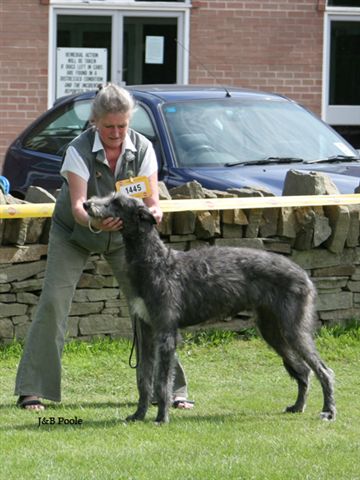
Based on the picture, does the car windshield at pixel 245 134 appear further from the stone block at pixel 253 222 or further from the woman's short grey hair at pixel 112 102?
the woman's short grey hair at pixel 112 102

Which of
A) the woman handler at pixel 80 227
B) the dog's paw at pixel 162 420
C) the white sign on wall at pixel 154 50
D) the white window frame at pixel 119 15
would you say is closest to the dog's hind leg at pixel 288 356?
the woman handler at pixel 80 227

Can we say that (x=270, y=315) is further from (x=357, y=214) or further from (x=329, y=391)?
(x=357, y=214)

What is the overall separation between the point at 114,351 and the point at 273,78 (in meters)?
8.65

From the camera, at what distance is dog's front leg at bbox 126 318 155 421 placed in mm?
7469

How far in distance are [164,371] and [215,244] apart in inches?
92.0

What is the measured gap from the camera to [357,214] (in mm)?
9836

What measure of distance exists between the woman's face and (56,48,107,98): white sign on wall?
9583 millimetres

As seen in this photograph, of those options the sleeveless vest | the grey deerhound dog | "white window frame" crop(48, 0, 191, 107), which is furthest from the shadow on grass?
"white window frame" crop(48, 0, 191, 107)

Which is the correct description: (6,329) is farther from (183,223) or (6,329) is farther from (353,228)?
(353,228)

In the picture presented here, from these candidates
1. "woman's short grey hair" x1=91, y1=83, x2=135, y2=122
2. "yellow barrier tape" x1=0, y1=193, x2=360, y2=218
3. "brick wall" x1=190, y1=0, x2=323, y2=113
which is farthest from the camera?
"brick wall" x1=190, y1=0, x2=323, y2=113

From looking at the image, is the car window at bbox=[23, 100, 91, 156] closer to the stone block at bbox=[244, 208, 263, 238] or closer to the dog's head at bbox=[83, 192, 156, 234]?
the stone block at bbox=[244, 208, 263, 238]

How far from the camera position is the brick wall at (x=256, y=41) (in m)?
17.0

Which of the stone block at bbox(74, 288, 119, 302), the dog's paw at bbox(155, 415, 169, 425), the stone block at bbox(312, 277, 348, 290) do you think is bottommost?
the dog's paw at bbox(155, 415, 169, 425)

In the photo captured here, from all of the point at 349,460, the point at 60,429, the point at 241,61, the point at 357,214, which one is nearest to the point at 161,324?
the point at 60,429
